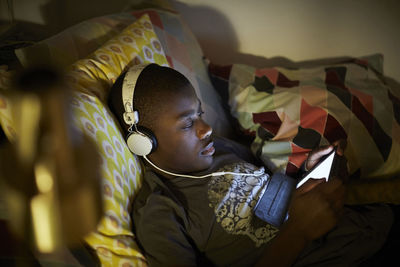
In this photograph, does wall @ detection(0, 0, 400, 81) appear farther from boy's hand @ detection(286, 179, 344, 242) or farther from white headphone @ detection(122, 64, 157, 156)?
boy's hand @ detection(286, 179, 344, 242)

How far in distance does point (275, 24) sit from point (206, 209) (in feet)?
3.31

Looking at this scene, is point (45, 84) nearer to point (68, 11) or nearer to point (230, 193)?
point (230, 193)

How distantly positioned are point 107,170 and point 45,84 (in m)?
0.42

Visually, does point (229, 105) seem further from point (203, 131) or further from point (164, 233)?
point (164, 233)

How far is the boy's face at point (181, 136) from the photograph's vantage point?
2.71 feet

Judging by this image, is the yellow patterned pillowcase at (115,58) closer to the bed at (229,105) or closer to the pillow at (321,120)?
the bed at (229,105)

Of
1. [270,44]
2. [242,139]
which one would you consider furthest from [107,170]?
[270,44]

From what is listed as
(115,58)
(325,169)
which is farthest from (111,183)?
(325,169)

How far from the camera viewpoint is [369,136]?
1053 mm

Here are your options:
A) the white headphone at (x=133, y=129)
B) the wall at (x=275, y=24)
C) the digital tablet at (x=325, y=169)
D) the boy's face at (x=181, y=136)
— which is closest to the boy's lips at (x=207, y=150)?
the boy's face at (x=181, y=136)

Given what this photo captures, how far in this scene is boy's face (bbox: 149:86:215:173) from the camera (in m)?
0.83

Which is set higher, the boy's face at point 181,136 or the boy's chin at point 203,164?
the boy's face at point 181,136

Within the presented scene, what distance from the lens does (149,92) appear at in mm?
812

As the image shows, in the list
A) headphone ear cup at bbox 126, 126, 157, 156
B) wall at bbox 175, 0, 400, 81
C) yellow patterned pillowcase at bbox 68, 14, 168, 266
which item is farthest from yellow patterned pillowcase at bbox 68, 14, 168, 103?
wall at bbox 175, 0, 400, 81
